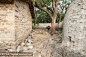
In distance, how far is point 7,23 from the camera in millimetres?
3021

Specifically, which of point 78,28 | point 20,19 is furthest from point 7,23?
point 78,28

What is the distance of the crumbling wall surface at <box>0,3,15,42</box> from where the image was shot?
297 cm

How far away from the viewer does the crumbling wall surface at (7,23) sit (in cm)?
297

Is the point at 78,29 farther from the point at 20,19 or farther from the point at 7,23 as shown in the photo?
the point at 7,23

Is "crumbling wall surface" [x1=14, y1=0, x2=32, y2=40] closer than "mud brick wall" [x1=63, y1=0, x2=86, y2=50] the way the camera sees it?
No

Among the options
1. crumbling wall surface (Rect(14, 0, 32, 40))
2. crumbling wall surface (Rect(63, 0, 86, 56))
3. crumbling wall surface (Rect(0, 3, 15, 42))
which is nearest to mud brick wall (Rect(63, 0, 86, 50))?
crumbling wall surface (Rect(63, 0, 86, 56))

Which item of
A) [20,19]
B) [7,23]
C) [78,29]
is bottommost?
[78,29]

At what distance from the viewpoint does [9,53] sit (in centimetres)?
304

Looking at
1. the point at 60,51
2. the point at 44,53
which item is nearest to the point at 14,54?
the point at 44,53

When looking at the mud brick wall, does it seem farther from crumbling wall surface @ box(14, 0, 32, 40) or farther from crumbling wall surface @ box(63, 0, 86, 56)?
crumbling wall surface @ box(14, 0, 32, 40)

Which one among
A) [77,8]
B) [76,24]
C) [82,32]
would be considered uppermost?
[77,8]

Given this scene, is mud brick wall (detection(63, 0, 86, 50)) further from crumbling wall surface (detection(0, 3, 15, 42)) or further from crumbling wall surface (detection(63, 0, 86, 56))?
crumbling wall surface (detection(0, 3, 15, 42))

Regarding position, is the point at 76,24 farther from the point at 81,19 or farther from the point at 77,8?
the point at 77,8

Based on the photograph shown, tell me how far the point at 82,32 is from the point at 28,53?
129 inches
